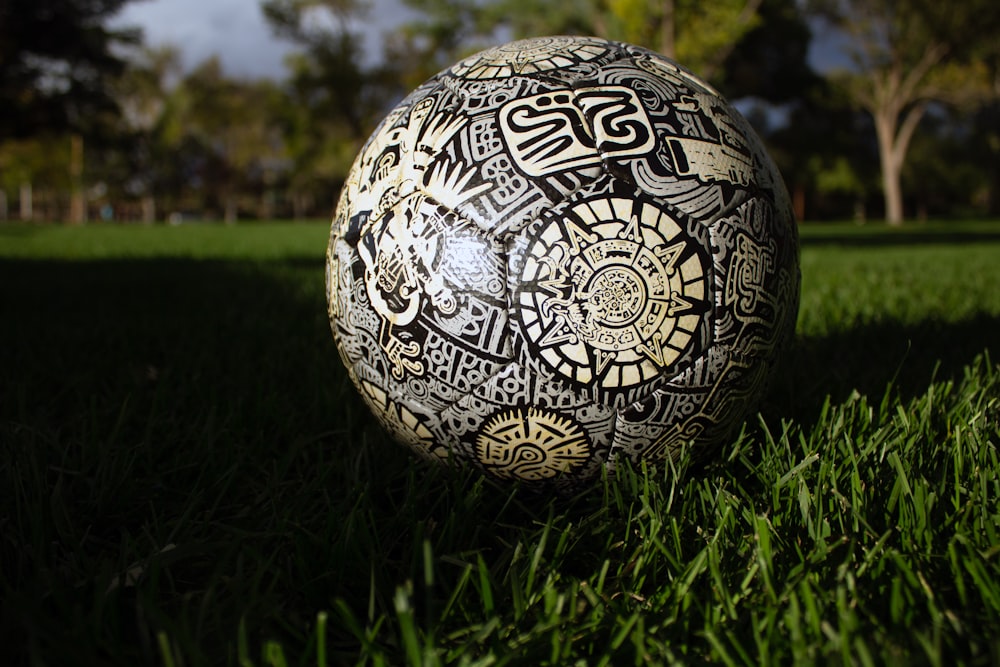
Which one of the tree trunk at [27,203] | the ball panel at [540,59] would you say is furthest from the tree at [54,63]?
the tree trunk at [27,203]

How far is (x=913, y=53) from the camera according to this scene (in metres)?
23.6

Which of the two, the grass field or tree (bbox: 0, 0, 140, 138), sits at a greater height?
tree (bbox: 0, 0, 140, 138)

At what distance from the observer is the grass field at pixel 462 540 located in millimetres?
1234

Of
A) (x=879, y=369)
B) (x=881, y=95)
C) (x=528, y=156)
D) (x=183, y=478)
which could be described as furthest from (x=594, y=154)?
(x=881, y=95)

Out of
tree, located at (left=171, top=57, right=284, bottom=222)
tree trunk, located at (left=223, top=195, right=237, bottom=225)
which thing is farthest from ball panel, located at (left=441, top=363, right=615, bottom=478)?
tree trunk, located at (left=223, top=195, right=237, bottom=225)

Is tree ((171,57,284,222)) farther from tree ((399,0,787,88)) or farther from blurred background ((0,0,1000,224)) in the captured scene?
tree ((399,0,787,88))

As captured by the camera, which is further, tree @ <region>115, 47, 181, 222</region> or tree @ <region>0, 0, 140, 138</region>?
tree @ <region>115, 47, 181, 222</region>

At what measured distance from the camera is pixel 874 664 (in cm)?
114

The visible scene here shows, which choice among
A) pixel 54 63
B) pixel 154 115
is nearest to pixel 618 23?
pixel 54 63

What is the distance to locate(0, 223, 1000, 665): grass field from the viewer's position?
1.23 meters

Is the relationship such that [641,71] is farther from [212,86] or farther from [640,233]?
[212,86]

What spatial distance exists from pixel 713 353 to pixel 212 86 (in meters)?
51.1

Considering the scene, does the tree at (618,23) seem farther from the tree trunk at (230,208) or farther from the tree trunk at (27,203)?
the tree trunk at (27,203)

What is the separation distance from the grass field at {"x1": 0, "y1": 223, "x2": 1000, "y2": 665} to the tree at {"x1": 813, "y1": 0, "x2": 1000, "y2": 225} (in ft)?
74.0
